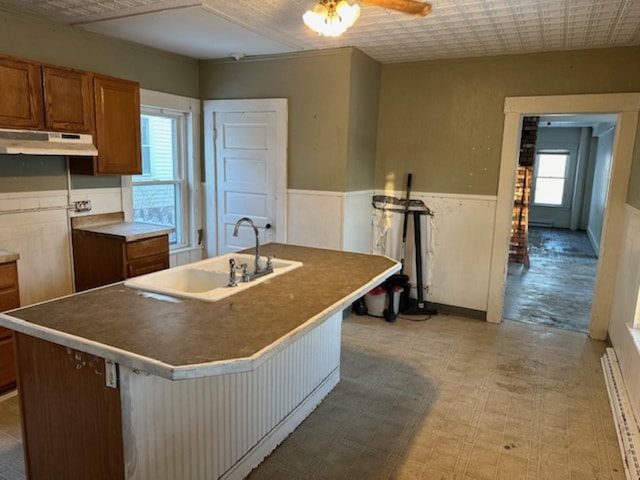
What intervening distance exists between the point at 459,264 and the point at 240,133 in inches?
100

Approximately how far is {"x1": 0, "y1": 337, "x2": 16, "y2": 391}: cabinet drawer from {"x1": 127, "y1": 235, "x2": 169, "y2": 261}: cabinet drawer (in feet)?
3.03

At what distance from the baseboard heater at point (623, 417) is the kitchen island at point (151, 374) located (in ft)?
5.36

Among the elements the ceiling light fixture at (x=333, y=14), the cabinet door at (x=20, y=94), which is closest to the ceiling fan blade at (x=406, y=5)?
the ceiling light fixture at (x=333, y=14)

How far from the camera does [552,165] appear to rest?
11.3 meters

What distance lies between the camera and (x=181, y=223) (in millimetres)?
4773

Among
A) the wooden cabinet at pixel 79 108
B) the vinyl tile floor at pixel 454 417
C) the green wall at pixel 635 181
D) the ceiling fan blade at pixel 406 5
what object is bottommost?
the vinyl tile floor at pixel 454 417

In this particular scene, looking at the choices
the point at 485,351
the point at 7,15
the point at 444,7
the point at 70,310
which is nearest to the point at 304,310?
the point at 70,310

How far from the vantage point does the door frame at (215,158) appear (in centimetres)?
434

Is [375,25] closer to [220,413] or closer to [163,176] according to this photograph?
[163,176]

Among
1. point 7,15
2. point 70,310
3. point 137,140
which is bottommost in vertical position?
point 70,310

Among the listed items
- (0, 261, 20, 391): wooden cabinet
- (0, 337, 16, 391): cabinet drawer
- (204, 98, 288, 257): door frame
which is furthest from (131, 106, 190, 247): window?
(0, 337, 16, 391): cabinet drawer

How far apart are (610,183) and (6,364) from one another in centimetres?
470

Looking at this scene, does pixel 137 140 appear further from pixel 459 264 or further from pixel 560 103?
pixel 560 103

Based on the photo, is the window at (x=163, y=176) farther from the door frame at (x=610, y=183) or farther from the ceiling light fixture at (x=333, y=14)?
the door frame at (x=610, y=183)
